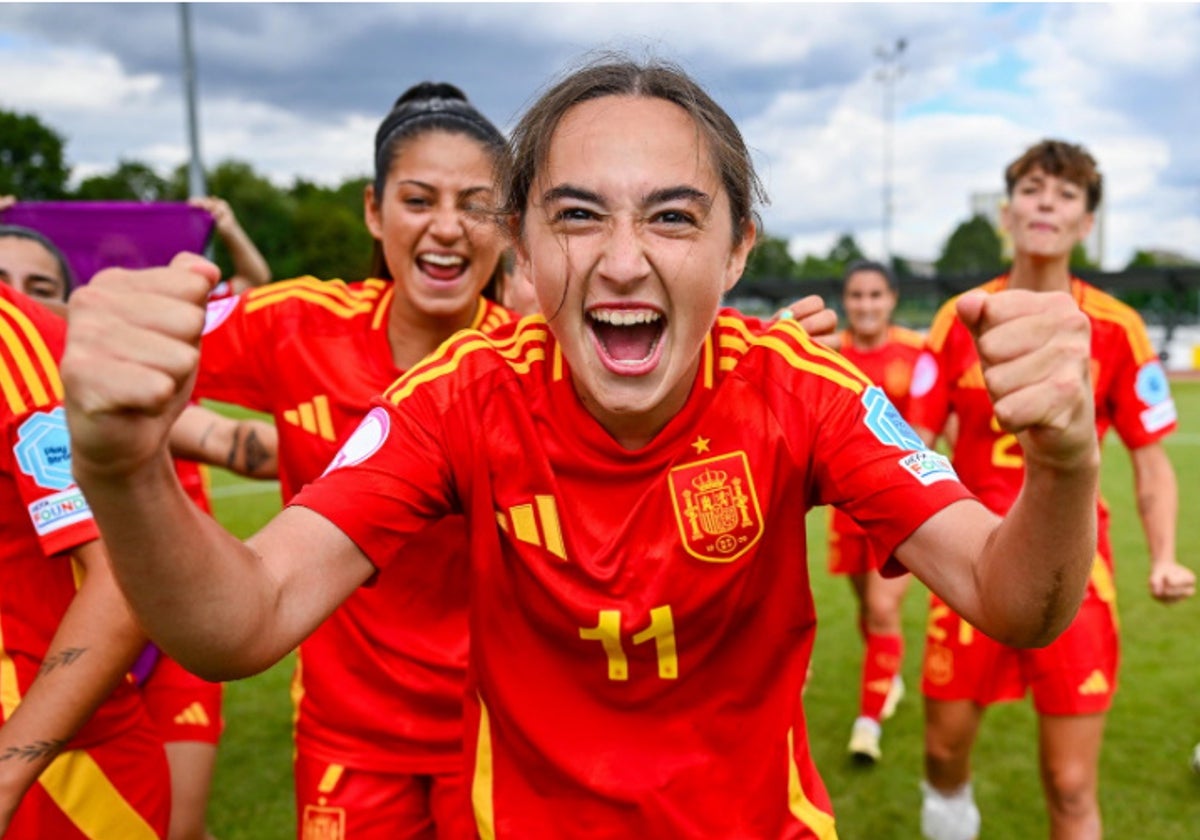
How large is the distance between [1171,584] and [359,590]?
112 inches

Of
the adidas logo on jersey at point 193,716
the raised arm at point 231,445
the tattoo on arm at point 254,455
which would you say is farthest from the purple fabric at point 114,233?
the adidas logo on jersey at point 193,716

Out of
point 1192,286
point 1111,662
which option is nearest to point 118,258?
point 1111,662

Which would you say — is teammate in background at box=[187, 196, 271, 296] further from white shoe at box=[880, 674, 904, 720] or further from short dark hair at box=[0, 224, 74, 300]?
white shoe at box=[880, 674, 904, 720]

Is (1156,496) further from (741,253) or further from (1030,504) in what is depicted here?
(1030,504)

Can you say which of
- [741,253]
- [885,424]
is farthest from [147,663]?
[885,424]

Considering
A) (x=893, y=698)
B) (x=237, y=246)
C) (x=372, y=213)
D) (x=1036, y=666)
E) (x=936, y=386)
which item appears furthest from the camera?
(x=893, y=698)

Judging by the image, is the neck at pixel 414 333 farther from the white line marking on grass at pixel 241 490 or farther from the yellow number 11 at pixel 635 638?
the white line marking on grass at pixel 241 490

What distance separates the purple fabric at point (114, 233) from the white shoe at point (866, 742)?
4.72 meters

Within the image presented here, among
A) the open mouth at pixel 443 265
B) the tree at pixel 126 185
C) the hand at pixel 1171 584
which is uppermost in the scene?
the tree at pixel 126 185

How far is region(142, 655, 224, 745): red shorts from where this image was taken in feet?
12.4

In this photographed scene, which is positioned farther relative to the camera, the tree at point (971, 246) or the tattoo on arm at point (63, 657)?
the tree at point (971, 246)

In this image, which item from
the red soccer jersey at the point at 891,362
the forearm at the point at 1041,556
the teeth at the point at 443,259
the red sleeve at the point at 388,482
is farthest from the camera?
the red soccer jersey at the point at 891,362

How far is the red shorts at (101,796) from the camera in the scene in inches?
85.8

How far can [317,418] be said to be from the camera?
9.82ft
